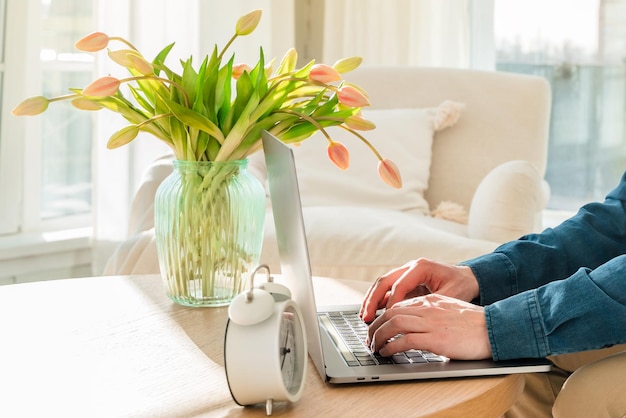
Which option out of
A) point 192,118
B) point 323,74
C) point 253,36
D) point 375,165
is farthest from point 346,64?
point 253,36

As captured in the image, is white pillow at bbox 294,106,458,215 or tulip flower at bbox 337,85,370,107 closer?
tulip flower at bbox 337,85,370,107

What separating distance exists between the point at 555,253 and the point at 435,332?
394 millimetres

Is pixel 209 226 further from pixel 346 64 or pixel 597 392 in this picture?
pixel 597 392

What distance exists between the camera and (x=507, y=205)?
2215mm

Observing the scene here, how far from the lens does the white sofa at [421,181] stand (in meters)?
2.06

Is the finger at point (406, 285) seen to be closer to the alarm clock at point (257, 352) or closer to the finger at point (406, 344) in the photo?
the finger at point (406, 344)

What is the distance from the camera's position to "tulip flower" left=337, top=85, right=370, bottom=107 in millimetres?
1028

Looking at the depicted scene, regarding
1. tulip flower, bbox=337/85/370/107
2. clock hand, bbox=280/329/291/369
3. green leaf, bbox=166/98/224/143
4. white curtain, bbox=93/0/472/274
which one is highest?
white curtain, bbox=93/0/472/274

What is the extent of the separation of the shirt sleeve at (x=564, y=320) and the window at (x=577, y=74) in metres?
2.67

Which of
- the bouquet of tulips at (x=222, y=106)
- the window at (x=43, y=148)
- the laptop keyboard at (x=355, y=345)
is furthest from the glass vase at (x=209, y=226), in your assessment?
the window at (x=43, y=148)

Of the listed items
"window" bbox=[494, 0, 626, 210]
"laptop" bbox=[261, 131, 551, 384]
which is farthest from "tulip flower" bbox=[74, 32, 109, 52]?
"window" bbox=[494, 0, 626, 210]

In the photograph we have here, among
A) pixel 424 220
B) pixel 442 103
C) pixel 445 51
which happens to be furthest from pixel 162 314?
pixel 445 51

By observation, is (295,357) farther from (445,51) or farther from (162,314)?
(445,51)

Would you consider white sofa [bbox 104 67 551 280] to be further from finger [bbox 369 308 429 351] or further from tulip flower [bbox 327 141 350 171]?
finger [bbox 369 308 429 351]
